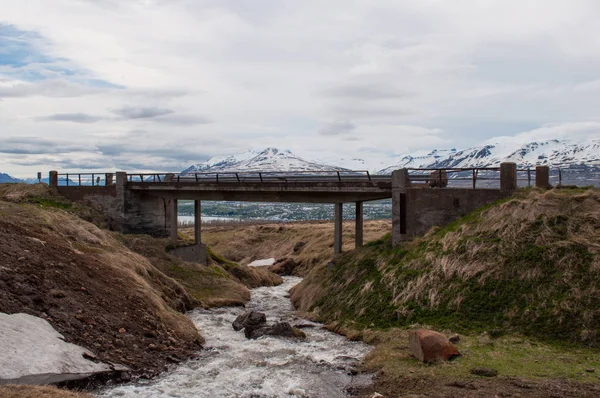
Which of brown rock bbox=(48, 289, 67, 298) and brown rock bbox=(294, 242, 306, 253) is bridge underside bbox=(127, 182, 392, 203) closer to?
brown rock bbox=(48, 289, 67, 298)

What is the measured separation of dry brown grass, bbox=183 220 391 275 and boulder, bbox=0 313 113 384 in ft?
114

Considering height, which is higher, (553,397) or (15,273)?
(15,273)

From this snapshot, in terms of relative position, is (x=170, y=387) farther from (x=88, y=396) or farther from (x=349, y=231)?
(x=349, y=231)

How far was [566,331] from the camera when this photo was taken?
644 inches

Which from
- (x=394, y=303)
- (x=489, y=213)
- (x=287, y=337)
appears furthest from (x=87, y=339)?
(x=489, y=213)

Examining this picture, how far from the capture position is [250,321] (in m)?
21.0

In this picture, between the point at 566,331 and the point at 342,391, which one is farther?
the point at 566,331

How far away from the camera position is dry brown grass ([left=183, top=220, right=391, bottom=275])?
52188 millimetres

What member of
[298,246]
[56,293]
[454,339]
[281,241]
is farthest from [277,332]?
[281,241]

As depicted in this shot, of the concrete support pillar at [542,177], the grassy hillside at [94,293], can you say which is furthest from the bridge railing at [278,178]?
the grassy hillside at [94,293]

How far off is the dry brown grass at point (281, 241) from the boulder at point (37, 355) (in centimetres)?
3480

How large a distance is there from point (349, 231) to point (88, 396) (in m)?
49.4

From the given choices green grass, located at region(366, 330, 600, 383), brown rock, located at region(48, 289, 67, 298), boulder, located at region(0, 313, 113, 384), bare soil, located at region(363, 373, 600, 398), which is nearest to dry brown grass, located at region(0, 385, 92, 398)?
boulder, located at region(0, 313, 113, 384)

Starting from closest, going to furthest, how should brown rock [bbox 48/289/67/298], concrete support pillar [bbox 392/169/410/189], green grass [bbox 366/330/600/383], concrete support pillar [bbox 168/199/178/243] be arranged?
green grass [bbox 366/330/600/383]
brown rock [bbox 48/289/67/298]
concrete support pillar [bbox 392/169/410/189]
concrete support pillar [bbox 168/199/178/243]
